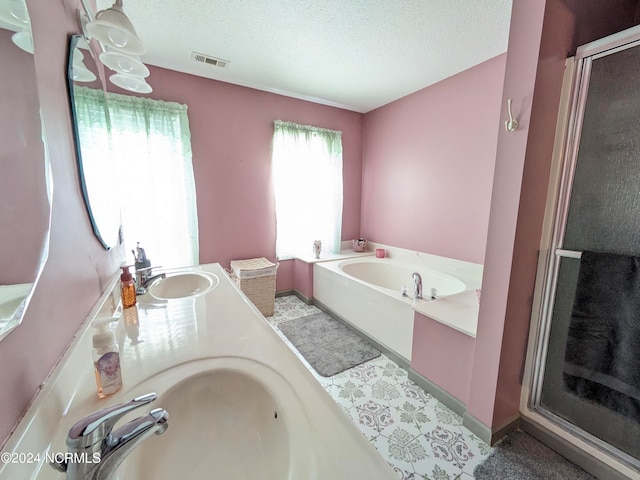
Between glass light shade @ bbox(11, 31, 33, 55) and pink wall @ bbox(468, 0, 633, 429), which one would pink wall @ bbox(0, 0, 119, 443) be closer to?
glass light shade @ bbox(11, 31, 33, 55)

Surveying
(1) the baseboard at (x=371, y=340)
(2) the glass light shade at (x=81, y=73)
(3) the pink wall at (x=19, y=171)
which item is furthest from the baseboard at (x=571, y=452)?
(2) the glass light shade at (x=81, y=73)

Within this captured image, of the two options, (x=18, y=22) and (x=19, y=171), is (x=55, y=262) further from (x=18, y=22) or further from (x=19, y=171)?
(x=18, y=22)

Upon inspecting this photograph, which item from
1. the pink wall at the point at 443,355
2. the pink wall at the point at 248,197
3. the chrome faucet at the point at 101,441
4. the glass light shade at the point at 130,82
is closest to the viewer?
the chrome faucet at the point at 101,441

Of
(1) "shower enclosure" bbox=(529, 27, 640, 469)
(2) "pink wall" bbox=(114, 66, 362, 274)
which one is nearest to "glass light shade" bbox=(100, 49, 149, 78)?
(2) "pink wall" bbox=(114, 66, 362, 274)

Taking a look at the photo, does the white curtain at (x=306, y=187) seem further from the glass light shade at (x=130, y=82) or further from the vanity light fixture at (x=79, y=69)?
the vanity light fixture at (x=79, y=69)

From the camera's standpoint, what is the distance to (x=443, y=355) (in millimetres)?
1577

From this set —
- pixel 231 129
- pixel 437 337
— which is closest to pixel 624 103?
pixel 437 337

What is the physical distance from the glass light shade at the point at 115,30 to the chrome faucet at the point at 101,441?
1.22m

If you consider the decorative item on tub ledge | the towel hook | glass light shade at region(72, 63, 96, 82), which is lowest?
the decorative item on tub ledge

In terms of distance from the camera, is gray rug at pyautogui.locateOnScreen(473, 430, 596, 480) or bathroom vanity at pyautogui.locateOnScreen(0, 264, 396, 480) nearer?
bathroom vanity at pyautogui.locateOnScreen(0, 264, 396, 480)

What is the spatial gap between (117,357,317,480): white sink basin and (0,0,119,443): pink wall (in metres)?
0.22

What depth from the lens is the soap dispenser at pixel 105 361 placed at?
61 centimetres

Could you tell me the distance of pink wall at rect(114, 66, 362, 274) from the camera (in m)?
2.52

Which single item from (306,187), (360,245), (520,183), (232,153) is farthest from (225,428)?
(360,245)
